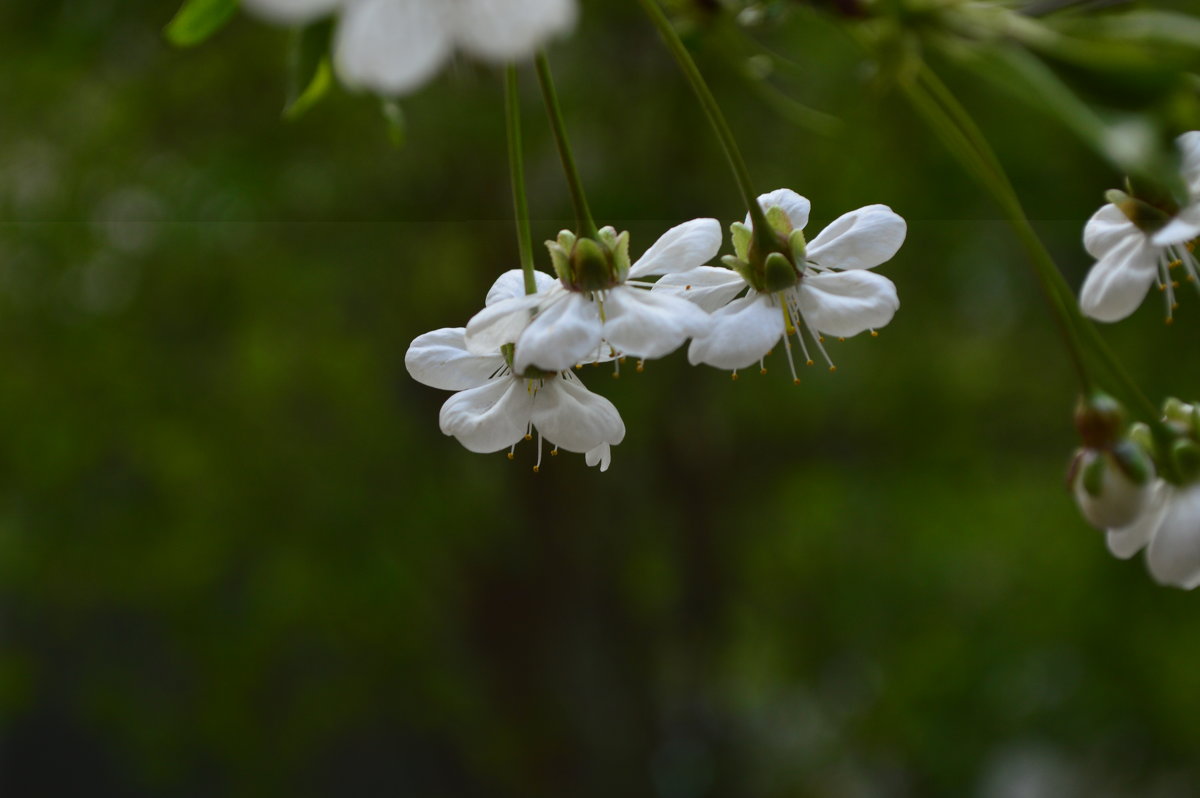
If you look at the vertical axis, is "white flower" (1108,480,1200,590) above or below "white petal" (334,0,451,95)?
below

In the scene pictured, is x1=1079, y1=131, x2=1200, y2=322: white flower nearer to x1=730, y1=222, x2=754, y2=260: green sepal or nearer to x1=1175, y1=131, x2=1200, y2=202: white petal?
x1=1175, y1=131, x2=1200, y2=202: white petal

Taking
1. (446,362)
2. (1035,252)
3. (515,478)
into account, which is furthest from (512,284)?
(515,478)

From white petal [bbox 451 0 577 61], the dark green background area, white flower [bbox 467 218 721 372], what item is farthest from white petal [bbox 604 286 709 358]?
the dark green background area

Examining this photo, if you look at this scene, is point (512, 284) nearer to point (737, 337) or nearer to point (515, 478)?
point (737, 337)

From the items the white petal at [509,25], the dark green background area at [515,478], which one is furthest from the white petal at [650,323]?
the dark green background area at [515,478]

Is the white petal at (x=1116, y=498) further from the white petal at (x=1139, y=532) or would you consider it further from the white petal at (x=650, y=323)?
the white petal at (x=650, y=323)

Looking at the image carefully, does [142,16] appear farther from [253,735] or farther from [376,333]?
[253,735]
